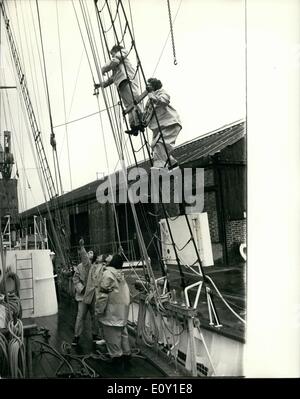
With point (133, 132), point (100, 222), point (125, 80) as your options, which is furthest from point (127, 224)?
point (125, 80)

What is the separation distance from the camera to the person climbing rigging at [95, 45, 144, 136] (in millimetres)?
1860

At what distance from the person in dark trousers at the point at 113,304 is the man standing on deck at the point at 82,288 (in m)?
0.05

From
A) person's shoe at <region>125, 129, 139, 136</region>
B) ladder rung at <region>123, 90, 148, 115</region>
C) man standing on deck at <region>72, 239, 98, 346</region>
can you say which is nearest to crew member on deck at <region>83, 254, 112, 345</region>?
man standing on deck at <region>72, 239, 98, 346</region>

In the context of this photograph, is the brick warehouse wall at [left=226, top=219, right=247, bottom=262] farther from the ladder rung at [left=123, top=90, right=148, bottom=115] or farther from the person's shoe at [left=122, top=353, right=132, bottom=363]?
the ladder rung at [left=123, top=90, right=148, bottom=115]

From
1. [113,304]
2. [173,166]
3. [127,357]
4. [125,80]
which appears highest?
[125,80]

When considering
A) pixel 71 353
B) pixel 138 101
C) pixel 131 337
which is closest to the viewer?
pixel 71 353

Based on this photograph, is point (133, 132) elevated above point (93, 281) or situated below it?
above

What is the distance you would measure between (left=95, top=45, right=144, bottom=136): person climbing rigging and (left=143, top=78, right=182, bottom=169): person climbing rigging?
0.18 feet

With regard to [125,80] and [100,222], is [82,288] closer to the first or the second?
[100,222]

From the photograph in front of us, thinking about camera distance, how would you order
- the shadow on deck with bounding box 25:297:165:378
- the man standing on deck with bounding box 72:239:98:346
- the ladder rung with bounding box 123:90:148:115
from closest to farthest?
the shadow on deck with bounding box 25:297:165:378
the man standing on deck with bounding box 72:239:98:346
the ladder rung with bounding box 123:90:148:115

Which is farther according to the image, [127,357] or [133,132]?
[133,132]

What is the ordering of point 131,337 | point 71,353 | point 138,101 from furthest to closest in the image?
point 138,101
point 131,337
point 71,353

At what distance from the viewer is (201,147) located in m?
1.79

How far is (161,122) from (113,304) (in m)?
0.96
